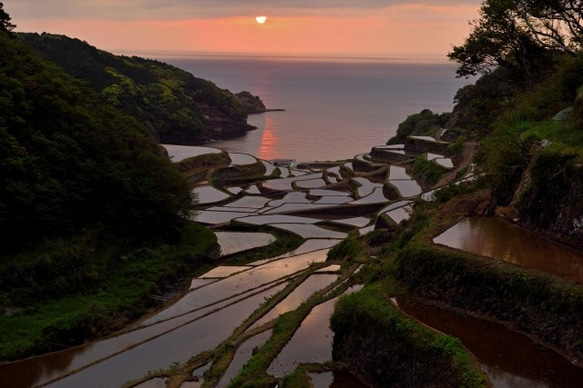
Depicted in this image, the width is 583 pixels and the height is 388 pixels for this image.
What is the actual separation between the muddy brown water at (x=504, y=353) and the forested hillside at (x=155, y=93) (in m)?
57.8

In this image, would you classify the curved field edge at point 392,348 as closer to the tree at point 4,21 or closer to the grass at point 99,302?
the grass at point 99,302

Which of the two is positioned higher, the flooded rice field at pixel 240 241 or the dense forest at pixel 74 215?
the dense forest at pixel 74 215

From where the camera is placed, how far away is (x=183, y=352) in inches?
620

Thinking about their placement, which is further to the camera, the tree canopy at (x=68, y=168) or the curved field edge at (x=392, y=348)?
the tree canopy at (x=68, y=168)

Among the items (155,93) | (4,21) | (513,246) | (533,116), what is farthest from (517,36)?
(155,93)

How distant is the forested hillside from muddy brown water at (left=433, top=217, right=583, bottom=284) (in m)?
55.4

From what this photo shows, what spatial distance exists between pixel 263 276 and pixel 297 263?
6.99 ft

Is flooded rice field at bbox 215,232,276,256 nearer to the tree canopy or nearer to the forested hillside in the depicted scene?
the tree canopy

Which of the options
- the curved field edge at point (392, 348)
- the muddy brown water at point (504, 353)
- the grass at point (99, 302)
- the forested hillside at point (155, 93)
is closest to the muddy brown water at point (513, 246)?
the muddy brown water at point (504, 353)

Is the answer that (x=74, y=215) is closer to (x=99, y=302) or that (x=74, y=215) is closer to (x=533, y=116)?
(x=99, y=302)

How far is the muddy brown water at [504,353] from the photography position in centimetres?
924

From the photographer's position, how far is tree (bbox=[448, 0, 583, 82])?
75.6 feet

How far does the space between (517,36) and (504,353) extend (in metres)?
18.4

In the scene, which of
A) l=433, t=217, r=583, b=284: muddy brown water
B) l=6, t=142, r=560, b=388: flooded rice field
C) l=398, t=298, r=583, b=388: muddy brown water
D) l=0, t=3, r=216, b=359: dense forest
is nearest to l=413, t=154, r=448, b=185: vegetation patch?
l=6, t=142, r=560, b=388: flooded rice field
